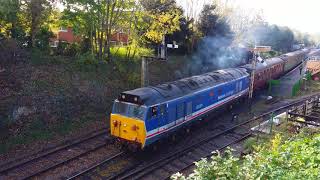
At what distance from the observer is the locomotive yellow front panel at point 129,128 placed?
51.8ft

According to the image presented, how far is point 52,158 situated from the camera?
16.4 metres

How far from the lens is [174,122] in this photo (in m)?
18.1

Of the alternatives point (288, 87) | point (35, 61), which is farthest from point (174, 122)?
point (288, 87)

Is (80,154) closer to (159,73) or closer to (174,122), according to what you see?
(174,122)

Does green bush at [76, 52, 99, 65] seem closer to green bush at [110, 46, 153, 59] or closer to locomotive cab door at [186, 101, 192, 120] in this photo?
green bush at [110, 46, 153, 59]

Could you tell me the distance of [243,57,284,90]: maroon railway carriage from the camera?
30405 millimetres

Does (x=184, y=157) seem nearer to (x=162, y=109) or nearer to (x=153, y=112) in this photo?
(x=162, y=109)

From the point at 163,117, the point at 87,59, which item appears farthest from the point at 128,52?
the point at 163,117

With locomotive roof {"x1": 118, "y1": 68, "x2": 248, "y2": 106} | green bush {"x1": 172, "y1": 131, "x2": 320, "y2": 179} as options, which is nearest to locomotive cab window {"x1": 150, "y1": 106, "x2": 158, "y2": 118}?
locomotive roof {"x1": 118, "y1": 68, "x2": 248, "y2": 106}

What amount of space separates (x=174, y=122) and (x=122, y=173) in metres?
4.36

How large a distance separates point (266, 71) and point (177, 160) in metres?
19.5

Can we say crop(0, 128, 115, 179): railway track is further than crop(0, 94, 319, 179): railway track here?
No

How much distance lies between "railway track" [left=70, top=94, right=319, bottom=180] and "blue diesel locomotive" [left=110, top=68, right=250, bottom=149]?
1.06 m

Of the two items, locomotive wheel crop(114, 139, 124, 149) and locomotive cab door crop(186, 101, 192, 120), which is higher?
locomotive cab door crop(186, 101, 192, 120)
